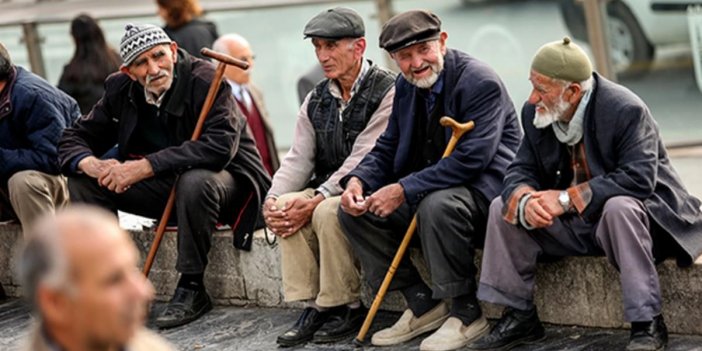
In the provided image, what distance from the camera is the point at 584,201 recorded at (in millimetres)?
6113

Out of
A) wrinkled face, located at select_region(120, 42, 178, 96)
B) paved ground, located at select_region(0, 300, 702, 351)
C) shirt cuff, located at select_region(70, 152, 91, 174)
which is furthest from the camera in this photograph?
shirt cuff, located at select_region(70, 152, 91, 174)

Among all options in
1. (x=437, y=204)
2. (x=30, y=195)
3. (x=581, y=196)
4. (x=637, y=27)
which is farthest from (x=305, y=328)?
(x=637, y=27)

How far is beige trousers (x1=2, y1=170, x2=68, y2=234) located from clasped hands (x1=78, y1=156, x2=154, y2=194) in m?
0.56

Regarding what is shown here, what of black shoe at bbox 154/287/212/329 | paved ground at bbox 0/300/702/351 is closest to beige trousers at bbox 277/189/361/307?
paved ground at bbox 0/300/702/351

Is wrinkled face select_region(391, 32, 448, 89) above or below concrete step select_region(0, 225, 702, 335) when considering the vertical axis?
above

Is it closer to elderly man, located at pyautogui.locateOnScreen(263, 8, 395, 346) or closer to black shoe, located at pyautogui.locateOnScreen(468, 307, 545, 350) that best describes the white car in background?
elderly man, located at pyautogui.locateOnScreen(263, 8, 395, 346)

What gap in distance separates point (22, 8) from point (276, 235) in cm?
751

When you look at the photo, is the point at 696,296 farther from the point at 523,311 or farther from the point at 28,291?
the point at 28,291

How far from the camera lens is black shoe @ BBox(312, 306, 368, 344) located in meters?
6.98

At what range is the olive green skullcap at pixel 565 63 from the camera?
6141 mm

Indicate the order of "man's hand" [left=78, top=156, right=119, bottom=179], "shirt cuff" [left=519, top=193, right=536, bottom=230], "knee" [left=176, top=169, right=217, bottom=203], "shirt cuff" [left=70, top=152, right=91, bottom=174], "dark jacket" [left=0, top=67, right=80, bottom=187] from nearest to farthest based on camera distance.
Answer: "shirt cuff" [left=519, top=193, right=536, bottom=230]
"knee" [left=176, top=169, right=217, bottom=203]
"man's hand" [left=78, top=156, right=119, bottom=179]
"shirt cuff" [left=70, top=152, right=91, bottom=174]
"dark jacket" [left=0, top=67, right=80, bottom=187]

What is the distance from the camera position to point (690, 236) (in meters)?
6.18

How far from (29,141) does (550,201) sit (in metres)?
3.22

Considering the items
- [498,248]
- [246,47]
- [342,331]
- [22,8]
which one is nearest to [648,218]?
[498,248]
